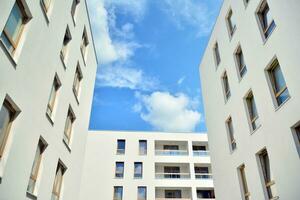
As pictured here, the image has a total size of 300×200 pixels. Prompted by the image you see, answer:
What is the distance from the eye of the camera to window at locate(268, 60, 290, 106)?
8918 mm

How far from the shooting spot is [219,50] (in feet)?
50.3

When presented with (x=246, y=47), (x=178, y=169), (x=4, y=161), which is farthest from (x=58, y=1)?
(x=178, y=169)

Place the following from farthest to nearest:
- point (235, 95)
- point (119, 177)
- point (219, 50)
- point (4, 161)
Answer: point (119, 177), point (219, 50), point (235, 95), point (4, 161)

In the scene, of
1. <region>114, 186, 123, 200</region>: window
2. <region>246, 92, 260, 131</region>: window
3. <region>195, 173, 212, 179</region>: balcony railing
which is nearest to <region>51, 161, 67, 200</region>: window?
<region>246, 92, 260, 131</region>: window

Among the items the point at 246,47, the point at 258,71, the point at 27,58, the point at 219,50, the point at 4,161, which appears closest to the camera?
the point at 4,161

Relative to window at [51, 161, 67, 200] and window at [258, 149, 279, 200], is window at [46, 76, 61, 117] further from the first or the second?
window at [258, 149, 279, 200]

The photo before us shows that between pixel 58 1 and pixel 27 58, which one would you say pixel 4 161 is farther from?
pixel 58 1

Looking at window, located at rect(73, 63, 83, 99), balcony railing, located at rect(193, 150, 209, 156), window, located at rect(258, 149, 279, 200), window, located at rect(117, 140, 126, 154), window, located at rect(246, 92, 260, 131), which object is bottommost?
window, located at rect(258, 149, 279, 200)

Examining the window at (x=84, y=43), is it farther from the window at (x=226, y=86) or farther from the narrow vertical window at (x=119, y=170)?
the narrow vertical window at (x=119, y=170)

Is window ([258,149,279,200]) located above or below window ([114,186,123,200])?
below

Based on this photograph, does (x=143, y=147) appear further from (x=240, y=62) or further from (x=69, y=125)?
(x=240, y=62)

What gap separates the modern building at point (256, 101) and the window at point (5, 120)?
8.58m

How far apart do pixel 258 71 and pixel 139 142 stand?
23.7 m

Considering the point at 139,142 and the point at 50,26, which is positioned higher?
the point at 139,142
